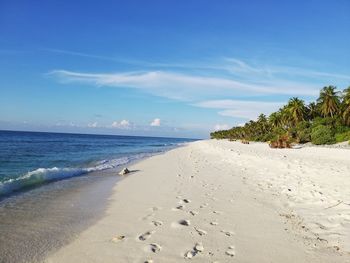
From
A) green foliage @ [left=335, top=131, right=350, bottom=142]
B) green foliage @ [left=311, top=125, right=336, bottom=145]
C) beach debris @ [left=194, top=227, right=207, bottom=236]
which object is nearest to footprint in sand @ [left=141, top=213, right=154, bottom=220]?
beach debris @ [left=194, top=227, right=207, bottom=236]

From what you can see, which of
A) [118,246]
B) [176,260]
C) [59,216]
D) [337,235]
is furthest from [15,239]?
[337,235]

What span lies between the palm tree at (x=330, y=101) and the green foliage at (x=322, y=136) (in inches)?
671

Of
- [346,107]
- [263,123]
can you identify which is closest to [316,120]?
[346,107]

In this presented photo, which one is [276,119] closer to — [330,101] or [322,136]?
[330,101]

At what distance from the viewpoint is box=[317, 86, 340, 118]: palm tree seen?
5984cm

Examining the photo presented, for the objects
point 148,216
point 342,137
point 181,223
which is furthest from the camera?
point 342,137

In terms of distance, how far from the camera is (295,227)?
6320mm

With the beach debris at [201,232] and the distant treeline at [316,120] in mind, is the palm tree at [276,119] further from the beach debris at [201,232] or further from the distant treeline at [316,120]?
the beach debris at [201,232]

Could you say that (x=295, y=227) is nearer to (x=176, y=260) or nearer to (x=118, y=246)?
(x=176, y=260)

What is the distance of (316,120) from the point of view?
5716cm

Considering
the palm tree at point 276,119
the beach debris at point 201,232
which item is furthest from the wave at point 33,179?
the palm tree at point 276,119

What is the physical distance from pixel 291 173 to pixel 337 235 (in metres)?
7.27

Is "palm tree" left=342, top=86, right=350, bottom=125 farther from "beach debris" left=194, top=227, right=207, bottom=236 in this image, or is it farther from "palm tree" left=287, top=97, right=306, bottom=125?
"beach debris" left=194, top=227, right=207, bottom=236

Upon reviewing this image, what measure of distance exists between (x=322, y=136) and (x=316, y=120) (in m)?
15.7
